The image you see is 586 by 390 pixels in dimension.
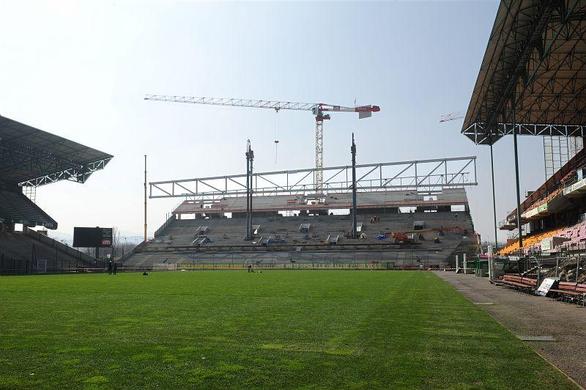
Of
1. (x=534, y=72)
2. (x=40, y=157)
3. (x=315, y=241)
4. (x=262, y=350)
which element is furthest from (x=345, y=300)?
(x=315, y=241)

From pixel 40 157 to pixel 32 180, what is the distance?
1479 cm

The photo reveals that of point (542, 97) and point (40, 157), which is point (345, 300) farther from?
point (40, 157)

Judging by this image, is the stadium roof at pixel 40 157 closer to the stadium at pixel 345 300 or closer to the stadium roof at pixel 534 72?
the stadium at pixel 345 300

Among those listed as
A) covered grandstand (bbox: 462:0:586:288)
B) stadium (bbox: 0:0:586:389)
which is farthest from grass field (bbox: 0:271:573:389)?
covered grandstand (bbox: 462:0:586:288)

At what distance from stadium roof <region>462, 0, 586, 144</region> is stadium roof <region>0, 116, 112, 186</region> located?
139ft

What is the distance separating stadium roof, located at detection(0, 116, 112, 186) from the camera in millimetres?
52312

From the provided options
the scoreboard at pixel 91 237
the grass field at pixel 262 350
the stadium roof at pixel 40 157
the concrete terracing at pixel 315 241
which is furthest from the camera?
the concrete terracing at pixel 315 241

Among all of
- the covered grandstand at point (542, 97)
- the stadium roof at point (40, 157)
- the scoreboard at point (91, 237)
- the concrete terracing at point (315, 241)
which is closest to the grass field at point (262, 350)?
the covered grandstand at point (542, 97)

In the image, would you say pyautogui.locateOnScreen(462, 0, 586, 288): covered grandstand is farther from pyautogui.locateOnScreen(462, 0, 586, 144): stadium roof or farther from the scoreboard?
the scoreboard

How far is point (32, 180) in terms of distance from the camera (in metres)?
73.1

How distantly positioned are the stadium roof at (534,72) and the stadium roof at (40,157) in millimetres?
42386

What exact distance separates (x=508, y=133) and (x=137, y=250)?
61797mm

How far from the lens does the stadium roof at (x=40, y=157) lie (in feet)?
172

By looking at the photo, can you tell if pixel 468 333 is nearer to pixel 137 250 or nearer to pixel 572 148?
pixel 572 148
